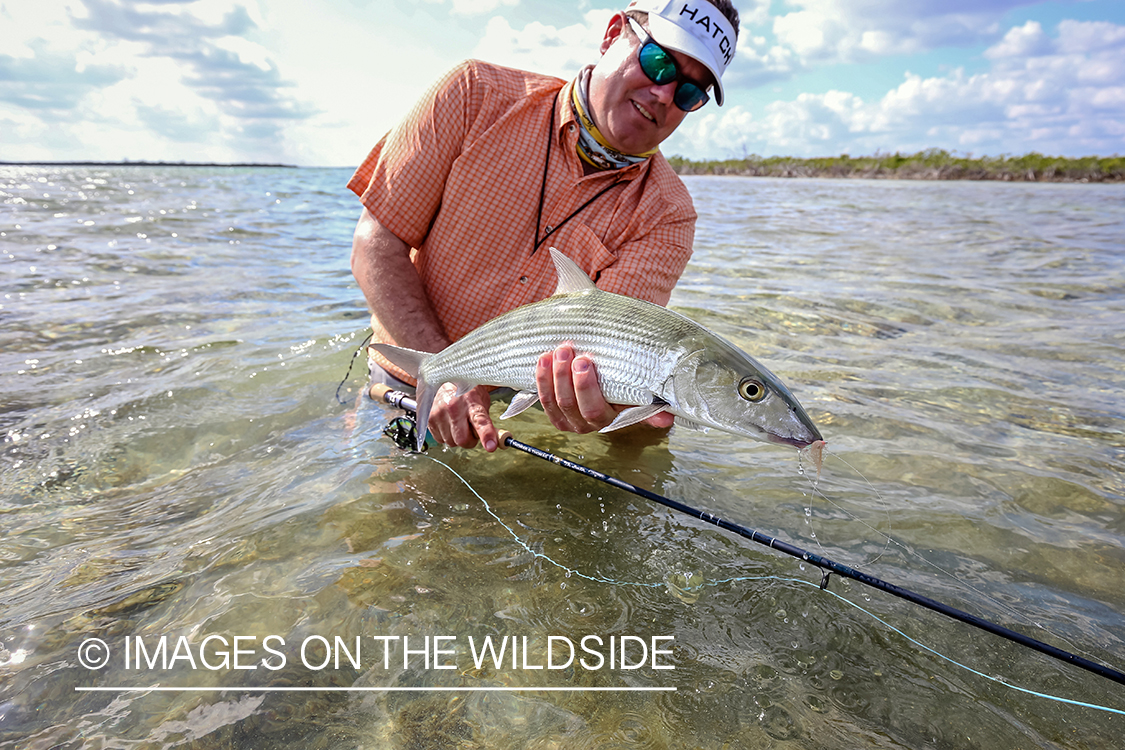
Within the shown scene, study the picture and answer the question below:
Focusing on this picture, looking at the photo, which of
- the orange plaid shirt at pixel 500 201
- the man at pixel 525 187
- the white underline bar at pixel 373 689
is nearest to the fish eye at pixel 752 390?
the white underline bar at pixel 373 689

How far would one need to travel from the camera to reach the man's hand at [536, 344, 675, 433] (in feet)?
7.80

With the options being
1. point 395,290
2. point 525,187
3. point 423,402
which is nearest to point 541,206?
point 525,187

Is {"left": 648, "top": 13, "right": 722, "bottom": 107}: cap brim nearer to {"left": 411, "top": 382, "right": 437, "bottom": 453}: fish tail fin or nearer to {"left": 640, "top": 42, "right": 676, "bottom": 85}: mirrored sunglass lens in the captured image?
{"left": 640, "top": 42, "right": 676, "bottom": 85}: mirrored sunglass lens

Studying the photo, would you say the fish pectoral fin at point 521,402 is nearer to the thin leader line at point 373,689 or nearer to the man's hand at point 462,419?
the man's hand at point 462,419

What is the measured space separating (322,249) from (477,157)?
9265 mm

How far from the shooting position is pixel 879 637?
7.96ft

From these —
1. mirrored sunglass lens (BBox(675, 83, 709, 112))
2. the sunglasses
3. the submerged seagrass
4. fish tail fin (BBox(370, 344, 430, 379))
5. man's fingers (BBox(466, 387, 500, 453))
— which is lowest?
man's fingers (BBox(466, 387, 500, 453))

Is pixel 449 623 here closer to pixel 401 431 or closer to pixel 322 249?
pixel 401 431

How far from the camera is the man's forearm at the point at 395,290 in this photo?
11.4 feet

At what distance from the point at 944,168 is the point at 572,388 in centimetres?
6064

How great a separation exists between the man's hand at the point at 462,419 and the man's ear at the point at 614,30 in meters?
2.04

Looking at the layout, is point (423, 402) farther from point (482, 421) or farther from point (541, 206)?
point (541, 206)

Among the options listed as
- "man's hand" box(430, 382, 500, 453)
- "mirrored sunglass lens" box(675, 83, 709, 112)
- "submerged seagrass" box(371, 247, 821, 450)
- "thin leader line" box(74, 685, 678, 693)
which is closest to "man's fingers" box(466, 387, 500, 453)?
"man's hand" box(430, 382, 500, 453)

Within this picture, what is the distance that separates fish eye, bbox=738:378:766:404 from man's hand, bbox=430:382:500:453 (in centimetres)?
140
